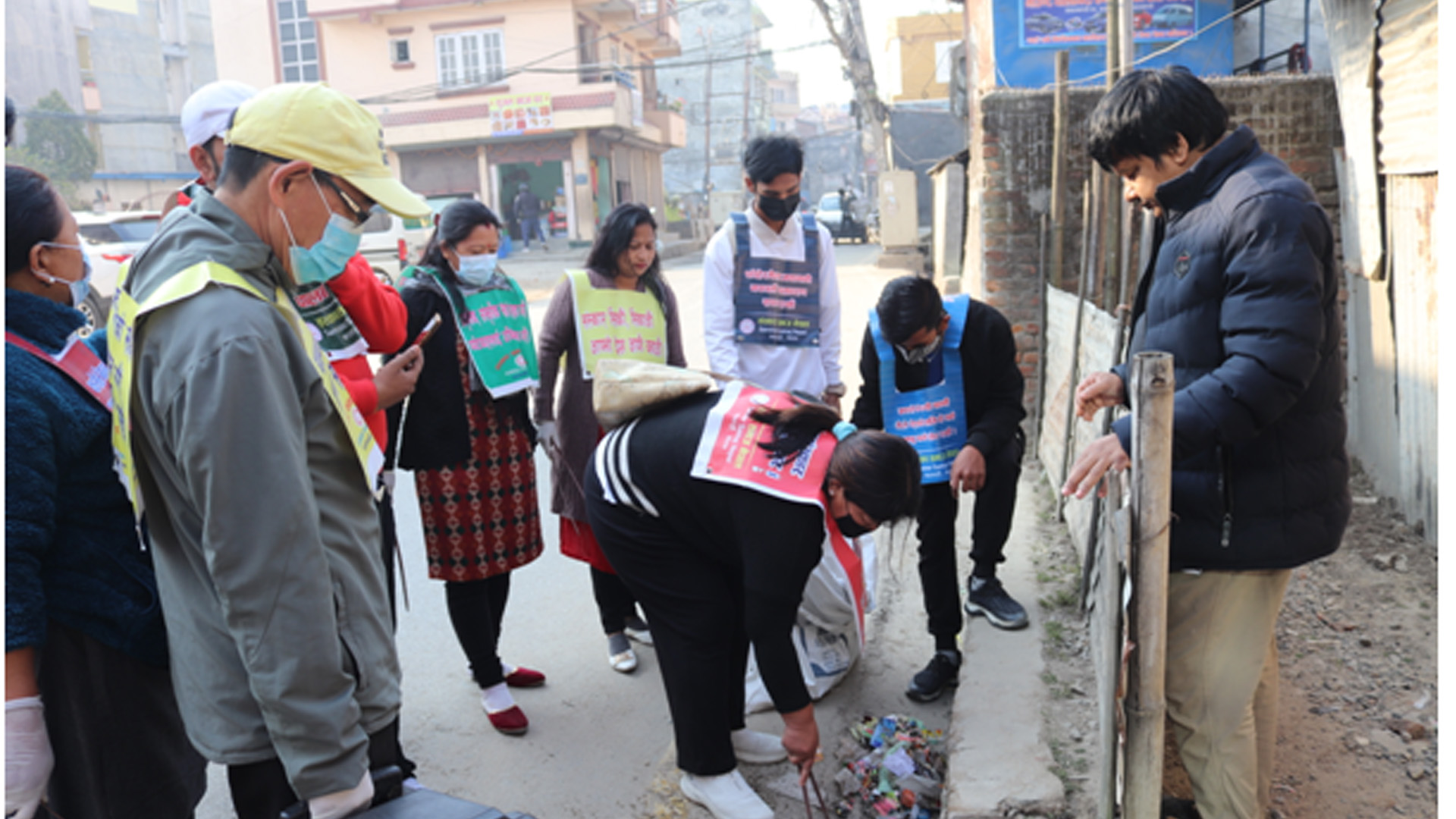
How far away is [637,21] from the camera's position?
31641 millimetres

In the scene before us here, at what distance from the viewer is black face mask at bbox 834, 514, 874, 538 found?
2365 mm

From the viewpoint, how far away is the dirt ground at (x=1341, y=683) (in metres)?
2.70

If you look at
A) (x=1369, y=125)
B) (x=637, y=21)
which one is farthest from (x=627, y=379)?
(x=637, y=21)

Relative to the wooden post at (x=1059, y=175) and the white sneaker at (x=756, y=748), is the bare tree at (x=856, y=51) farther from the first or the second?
the white sneaker at (x=756, y=748)

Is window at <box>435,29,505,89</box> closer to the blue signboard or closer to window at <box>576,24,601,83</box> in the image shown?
window at <box>576,24,601,83</box>

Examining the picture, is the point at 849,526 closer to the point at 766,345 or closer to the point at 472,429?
the point at 472,429

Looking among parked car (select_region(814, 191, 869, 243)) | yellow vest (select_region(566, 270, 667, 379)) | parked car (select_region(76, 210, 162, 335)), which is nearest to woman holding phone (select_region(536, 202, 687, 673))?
yellow vest (select_region(566, 270, 667, 379))

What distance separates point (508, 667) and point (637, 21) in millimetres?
30968

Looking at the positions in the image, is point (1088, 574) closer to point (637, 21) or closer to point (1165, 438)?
point (1165, 438)

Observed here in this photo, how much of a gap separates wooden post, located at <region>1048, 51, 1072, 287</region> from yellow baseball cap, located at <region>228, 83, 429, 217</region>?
196 inches

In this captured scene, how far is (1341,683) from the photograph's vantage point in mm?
3271

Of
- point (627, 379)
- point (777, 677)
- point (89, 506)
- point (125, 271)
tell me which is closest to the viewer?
point (125, 271)

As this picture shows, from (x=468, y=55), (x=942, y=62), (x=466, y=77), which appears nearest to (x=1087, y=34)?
(x=942, y=62)

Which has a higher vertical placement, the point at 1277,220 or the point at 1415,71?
the point at 1415,71
